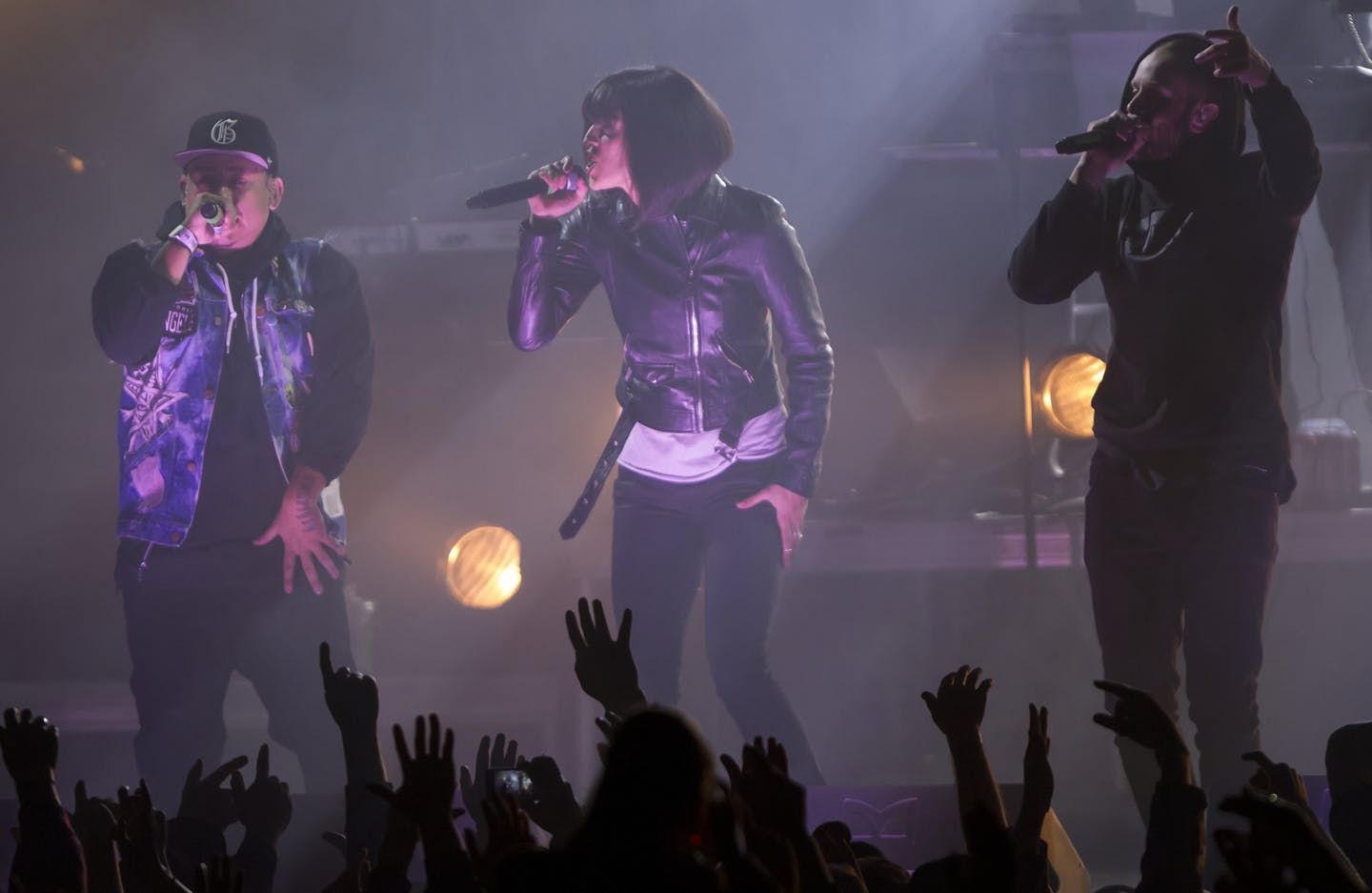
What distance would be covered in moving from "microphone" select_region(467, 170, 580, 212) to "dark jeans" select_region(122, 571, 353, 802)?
1.30 m

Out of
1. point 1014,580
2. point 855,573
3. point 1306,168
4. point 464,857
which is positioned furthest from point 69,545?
point 1306,168

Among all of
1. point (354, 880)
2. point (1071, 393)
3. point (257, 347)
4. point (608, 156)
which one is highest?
point (608, 156)

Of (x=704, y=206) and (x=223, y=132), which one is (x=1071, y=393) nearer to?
(x=704, y=206)

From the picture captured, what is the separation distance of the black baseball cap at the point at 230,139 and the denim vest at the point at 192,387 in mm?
328

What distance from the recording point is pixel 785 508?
3756 millimetres

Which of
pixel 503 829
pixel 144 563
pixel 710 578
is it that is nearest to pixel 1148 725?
pixel 503 829

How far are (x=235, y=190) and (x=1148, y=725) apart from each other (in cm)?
320

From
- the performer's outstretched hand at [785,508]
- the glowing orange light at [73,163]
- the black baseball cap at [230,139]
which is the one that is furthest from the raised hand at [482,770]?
the glowing orange light at [73,163]

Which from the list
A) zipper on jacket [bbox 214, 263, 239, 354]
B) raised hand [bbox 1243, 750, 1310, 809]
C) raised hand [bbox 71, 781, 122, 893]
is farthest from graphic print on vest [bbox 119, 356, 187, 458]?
raised hand [bbox 1243, 750, 1310, 809]

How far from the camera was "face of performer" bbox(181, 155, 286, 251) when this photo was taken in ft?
12.8

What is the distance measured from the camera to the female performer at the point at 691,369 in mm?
3674

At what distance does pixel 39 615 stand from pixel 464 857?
343cm

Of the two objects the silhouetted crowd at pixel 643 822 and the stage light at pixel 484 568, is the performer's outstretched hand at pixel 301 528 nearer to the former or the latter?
the stage light at pixel 484 568

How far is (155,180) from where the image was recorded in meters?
4.21
